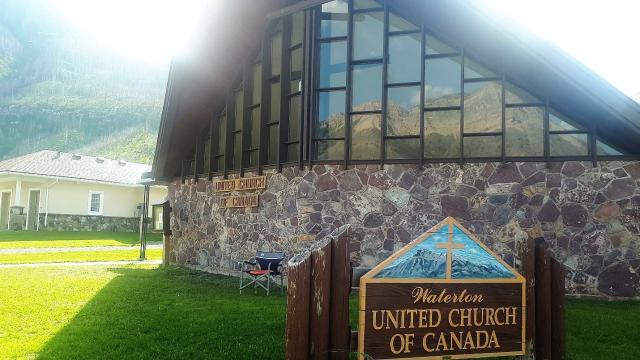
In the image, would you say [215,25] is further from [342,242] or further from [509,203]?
[342,242]

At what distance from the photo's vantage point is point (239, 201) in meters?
12.6

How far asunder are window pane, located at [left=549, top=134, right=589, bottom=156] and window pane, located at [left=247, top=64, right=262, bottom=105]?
6543 mm

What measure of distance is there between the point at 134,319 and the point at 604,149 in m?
8.23

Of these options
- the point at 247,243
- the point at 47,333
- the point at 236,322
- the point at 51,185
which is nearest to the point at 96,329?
the point at 47,333

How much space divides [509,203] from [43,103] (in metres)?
97.9

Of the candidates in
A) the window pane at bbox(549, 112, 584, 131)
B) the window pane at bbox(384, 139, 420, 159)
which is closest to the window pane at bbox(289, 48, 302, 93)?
the window pane at bbox(384, 139, 420, 159)

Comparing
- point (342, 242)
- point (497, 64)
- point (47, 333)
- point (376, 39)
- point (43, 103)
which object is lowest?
point (47, 333)

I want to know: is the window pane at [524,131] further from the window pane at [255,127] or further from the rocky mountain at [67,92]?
the rocky mountain at [67,92]

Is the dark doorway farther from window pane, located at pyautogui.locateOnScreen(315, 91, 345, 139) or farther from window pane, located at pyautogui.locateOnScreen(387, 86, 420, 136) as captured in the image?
window pane, located at pyautogui.locateOnScreen(387, 86, 420, 136)

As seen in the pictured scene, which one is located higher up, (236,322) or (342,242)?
(342,242)

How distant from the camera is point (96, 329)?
6.53 m

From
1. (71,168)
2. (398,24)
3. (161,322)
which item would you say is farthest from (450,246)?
(71,168)

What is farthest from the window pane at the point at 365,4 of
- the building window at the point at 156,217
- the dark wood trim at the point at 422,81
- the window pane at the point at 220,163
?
the building window at the point at 156,217

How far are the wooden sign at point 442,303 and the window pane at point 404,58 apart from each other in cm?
714
